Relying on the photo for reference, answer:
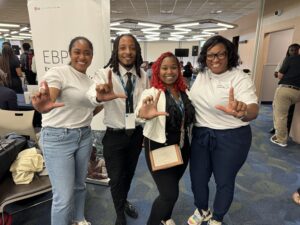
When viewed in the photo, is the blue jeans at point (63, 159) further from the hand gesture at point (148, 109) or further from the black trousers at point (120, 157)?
the hand gesture at point (148, 109)

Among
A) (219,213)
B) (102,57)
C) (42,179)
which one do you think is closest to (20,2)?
(102,57)

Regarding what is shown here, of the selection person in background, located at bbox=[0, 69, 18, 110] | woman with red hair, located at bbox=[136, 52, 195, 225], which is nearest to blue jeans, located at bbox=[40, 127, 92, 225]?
woman with red hair, located at bbox=[136, 52, 195, 225]

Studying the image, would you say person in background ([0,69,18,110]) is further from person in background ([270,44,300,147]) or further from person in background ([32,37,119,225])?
person in background ([270,44,300,147])

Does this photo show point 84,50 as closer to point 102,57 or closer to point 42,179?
point 102,57

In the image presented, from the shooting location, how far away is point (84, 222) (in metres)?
1.86

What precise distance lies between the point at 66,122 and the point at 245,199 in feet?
6.58

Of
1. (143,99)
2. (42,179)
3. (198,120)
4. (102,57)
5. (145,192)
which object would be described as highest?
(102,57)

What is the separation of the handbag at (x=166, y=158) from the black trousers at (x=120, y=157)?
0.81 feet

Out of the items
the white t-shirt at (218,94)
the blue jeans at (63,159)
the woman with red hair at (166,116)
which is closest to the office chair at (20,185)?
the blue jeans at (63,159)

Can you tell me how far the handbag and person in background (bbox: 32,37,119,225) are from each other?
48 cm

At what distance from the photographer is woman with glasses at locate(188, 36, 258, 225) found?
1471mm

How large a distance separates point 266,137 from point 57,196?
3895mm

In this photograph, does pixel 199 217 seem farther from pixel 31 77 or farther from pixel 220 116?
pixel 31 77

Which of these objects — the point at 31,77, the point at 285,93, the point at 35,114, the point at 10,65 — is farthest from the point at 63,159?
the point at 31,77
